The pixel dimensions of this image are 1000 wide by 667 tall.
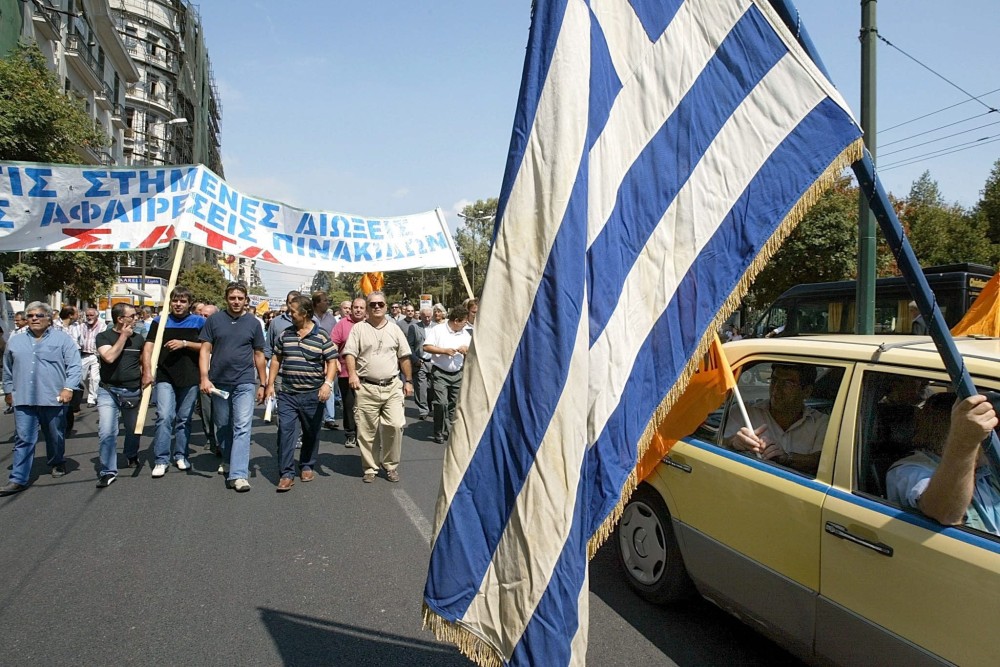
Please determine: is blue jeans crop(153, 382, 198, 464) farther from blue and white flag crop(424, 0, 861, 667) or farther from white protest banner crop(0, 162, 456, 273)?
blue and white flag crop(424, 0, 861, 667)

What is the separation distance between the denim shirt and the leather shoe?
2.45ft

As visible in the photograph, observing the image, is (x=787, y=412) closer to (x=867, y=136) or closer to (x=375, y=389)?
(x=867, y=136)

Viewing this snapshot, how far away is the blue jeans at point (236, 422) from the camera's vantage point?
6.17 m

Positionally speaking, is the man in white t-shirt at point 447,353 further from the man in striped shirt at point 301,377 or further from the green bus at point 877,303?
the green bus at point 877,303

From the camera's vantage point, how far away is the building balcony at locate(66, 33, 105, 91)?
28.7m

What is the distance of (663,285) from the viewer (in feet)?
6.74

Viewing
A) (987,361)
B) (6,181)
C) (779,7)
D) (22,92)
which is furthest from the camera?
(22,92)

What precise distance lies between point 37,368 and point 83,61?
30.6m

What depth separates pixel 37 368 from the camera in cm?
613

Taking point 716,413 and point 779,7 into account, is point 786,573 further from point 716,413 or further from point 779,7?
point 779,7

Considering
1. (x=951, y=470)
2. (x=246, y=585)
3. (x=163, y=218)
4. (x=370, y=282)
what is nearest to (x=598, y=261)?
(x=951, y=470)

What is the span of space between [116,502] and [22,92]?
38.4 ft

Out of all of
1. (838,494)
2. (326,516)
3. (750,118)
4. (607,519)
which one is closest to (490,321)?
(607,519)

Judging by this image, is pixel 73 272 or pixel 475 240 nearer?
pixel 73 272
